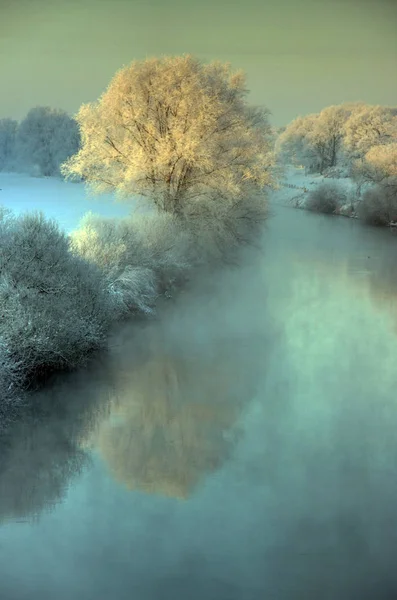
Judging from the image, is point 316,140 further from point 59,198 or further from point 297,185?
point 59,198

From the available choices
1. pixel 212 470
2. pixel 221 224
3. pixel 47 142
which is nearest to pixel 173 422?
pixel 212 470

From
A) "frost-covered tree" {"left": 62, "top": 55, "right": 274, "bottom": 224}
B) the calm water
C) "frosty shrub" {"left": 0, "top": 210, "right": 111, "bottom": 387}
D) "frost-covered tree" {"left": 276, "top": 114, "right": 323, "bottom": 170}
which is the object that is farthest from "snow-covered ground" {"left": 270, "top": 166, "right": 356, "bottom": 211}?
"frosty shrub" {"left": 0, "top": 210, "right": 111, "bottom": 387}

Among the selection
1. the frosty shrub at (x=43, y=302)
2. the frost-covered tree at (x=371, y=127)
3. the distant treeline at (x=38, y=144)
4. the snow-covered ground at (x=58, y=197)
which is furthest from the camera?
the frost-covered tree at (x=371, y=127)

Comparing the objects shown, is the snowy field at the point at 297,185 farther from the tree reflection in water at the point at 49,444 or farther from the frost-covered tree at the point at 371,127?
the tree reflection in water at the point at 49,444

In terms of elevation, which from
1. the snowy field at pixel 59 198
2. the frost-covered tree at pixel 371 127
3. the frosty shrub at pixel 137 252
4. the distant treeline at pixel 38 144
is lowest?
the frosty shrub at pixel 137 252

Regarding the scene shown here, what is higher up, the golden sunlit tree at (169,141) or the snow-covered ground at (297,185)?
the golden sunlit tree at (169,141)

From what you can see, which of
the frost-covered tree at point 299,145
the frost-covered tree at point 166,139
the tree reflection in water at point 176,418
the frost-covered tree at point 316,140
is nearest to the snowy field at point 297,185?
the frost-covered tree at point 299,145

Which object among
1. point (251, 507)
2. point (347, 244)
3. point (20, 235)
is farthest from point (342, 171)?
point (251, 507)
